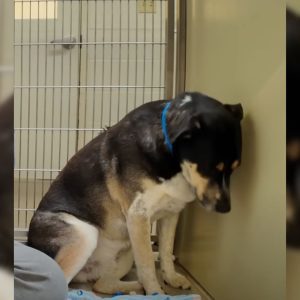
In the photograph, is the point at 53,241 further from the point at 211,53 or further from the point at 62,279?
the point at 211,53

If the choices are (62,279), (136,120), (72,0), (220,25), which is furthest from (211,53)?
(72,0)

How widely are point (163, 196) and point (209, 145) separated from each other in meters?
0.26

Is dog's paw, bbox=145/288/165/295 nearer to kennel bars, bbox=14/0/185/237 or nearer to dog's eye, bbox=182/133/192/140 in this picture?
dog's eye, bbox=182/133/192/140

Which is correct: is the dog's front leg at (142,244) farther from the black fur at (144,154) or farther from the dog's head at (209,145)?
the dog's head at (209,145)

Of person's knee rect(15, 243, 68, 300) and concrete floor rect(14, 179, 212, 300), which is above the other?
person's knee rect(15, 243, 68, 300)

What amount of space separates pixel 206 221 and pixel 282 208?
530 mm

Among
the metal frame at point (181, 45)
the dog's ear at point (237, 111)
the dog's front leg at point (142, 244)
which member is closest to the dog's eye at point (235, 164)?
the dog's ear at point (237, 111)

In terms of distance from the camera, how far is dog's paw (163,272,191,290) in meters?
1.50

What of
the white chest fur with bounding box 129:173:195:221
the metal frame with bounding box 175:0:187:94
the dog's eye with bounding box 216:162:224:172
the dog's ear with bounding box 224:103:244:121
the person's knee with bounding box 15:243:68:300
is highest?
the metal frame with bounding box 175:0:187:94

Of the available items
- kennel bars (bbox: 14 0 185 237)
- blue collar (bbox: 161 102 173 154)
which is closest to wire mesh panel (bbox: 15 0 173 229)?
kennel bars (bbox: 14 0 185 237)

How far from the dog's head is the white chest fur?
73 millimetres

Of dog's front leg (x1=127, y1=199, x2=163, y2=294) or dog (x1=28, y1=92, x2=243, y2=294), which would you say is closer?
dog (x1=28, y1=92, x2=243, y2=294)

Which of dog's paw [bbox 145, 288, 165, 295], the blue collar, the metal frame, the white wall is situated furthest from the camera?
the metal frame

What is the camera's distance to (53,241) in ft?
4.37
